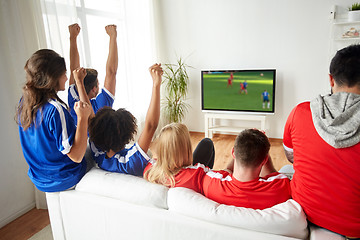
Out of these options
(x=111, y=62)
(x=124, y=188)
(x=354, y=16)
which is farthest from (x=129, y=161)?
(x=354, y=16)

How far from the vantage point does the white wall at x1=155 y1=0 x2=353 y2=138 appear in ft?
13.1

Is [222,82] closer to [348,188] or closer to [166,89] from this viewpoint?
[166,89]

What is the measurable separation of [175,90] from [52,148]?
10.9ft

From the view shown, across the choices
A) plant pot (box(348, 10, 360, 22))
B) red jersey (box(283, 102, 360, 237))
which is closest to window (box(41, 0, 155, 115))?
red jersey (box(283, 102, 360, 237))

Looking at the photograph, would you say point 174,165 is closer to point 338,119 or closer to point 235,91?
point 338,119

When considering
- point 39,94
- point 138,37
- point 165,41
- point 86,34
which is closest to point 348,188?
point 39,94

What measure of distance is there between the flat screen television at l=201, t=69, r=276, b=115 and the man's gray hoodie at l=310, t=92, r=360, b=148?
10.4 feet

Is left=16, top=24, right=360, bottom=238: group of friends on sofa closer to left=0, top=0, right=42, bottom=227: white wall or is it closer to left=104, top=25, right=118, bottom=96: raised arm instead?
left=104, top=25, right=118, bottom=96: raised arm

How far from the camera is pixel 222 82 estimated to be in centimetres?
451

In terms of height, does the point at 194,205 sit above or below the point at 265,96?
below

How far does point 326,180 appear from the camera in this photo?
107 cm

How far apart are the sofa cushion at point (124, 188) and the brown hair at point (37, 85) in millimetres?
438

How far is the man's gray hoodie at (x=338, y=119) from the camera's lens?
101 cm

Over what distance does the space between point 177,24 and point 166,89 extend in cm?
121
